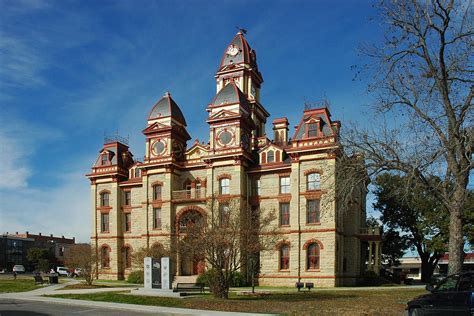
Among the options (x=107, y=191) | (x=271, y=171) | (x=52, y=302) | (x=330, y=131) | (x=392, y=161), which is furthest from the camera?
(x=107, y=191)

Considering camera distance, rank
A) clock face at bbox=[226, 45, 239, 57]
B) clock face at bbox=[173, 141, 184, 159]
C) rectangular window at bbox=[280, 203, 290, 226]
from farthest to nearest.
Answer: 1. clock face at bbox=[226, 45, 239, 57]
2. clock face at bbox=[173, 141, 184, 159]
3. rectangular window at bbox=[280, 203, 290, 226]

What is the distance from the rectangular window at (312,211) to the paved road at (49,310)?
20536mm

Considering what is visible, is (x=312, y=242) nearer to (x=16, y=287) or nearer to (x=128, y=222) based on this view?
(x=128, y=222)

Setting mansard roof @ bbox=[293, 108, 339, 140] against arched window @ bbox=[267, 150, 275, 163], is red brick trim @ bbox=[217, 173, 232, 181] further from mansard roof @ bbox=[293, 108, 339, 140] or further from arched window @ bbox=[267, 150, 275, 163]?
mansard roof @ bbox=[293, 108, 339, 140]

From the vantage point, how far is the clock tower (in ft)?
128

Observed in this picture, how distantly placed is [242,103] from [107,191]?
17.6 meters

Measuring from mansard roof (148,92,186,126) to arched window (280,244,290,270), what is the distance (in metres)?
16.0

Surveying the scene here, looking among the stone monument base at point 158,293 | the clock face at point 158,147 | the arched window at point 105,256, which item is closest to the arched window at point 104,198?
the arched window at point 105,256

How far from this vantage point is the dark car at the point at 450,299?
37.8 ft

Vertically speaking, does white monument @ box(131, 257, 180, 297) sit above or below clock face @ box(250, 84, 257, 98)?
below

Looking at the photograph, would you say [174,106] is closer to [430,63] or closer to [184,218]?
[184,218]

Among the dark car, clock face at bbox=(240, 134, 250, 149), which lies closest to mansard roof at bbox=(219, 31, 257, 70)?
clock face at bbox=(240, 134, 250, 149)

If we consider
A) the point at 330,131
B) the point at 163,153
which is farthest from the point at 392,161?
the point at 163,153

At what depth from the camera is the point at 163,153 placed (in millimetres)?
41781
